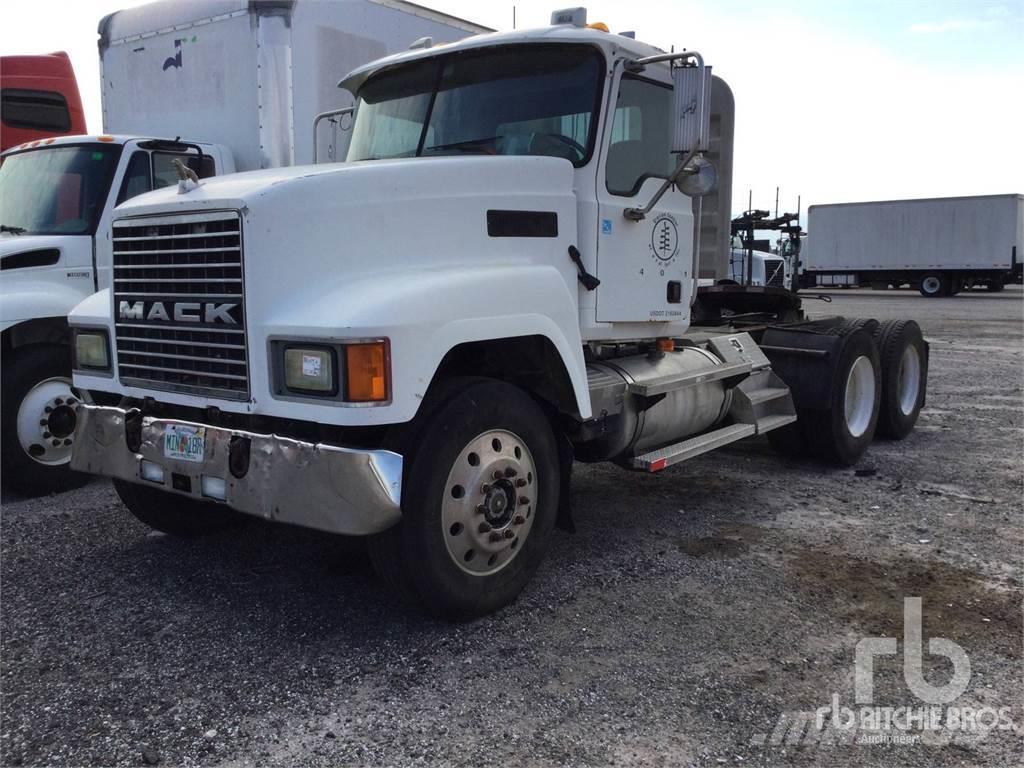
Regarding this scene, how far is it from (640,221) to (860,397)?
11.6 ft

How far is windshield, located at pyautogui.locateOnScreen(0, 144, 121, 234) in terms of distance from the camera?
6.61 meters

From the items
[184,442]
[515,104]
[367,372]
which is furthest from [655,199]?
[184,442]

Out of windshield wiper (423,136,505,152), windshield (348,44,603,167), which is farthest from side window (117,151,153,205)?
windshield wiper (423,136,505,152)

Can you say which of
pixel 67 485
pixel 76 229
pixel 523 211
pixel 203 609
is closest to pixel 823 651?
pixel 523 211

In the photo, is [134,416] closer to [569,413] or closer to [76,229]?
[569,413]

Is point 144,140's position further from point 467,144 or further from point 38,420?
point 467,144

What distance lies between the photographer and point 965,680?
11.9 feet

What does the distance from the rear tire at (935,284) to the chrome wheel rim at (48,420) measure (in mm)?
32882

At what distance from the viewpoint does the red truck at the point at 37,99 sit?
30.8ft

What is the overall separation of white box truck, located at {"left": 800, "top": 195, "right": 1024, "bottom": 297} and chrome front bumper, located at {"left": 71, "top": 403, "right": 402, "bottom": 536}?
33451 mm

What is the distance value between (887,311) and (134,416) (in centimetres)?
2428

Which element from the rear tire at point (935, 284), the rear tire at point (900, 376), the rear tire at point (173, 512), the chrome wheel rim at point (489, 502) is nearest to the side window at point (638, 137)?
the chrome wheel rim at point (489, 502)

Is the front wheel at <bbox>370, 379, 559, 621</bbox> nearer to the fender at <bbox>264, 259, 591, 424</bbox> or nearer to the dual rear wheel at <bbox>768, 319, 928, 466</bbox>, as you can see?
the fender at <bbox>264, 259, 591, 424</bbox>

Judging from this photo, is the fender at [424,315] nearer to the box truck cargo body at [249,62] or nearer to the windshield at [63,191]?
the box truck cargo body at [249,62]
